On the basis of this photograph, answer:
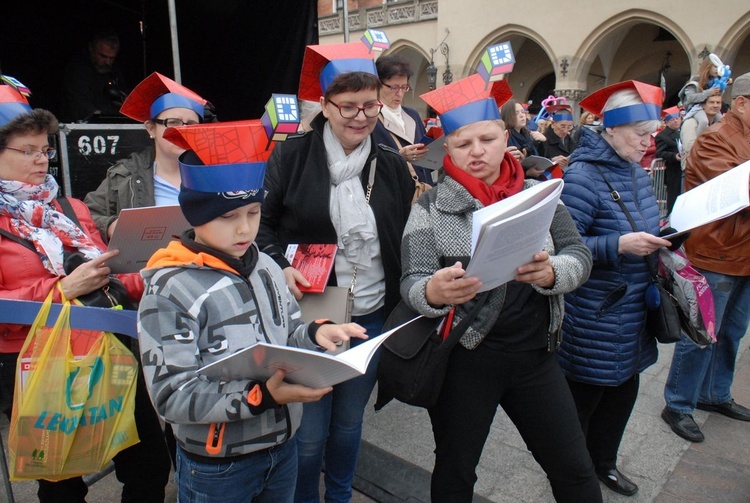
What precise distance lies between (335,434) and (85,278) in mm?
1154

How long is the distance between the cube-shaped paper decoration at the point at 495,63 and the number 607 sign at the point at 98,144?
258 centimetres

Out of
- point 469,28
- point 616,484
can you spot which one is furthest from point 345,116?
point 469,28

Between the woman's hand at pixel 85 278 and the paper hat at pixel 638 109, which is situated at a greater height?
the paper hat at pixel 638 109

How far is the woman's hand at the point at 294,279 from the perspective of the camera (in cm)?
202

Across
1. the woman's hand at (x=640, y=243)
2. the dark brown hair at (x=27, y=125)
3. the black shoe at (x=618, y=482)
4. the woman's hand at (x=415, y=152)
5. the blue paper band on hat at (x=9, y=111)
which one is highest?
the blue paper band on hat at (x=9, y=111)

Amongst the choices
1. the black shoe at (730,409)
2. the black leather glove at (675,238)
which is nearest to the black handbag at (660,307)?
the black leather glove at (675,238)

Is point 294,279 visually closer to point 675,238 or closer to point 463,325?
point 463,325

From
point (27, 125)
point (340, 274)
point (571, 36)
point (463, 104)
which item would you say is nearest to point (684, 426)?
point (340, 274)

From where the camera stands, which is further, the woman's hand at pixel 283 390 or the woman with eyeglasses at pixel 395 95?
the woman with eyeglasses at pixel 395 95

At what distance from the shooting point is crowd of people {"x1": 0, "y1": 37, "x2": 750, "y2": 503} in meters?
1.45

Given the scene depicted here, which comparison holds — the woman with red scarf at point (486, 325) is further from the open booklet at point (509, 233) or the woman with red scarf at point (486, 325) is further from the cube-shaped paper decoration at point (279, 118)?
the cube-shaped paper decoration at point (279, 118)

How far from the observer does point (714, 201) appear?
7.31 ft

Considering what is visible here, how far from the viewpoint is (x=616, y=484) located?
2680 mm

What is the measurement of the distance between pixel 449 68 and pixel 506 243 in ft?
66.8
